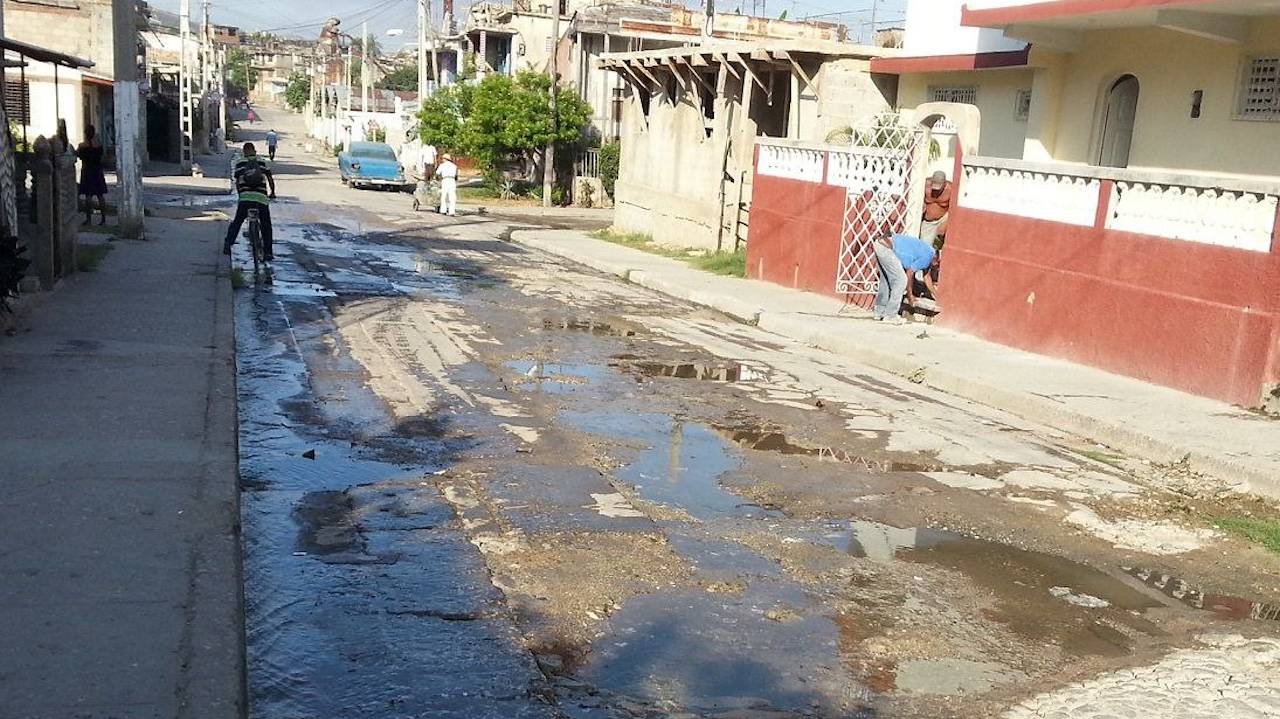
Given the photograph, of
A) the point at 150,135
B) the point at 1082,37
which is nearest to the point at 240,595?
→ the point at 1082,37

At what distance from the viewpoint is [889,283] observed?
48.5 feet

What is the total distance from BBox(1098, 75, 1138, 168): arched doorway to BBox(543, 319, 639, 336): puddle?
7.71 metres

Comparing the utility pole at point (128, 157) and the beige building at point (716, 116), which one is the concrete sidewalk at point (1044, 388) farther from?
the utility pole at point (128, 157)

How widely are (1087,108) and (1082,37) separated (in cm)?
100

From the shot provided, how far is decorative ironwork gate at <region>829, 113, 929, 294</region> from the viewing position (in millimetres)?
15359

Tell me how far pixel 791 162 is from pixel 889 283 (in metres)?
4.41

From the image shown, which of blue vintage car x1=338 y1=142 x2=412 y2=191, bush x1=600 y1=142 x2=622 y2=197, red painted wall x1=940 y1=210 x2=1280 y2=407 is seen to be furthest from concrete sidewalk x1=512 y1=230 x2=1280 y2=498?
blue vintage car x1=338 y1=142 x2=412 y2=191

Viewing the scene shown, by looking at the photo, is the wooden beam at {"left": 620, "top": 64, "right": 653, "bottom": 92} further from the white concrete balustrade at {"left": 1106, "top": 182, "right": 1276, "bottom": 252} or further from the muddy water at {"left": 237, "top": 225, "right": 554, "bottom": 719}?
the muddy water at {"left": 237, "top": 225, "right": 554, "bottom": 719}

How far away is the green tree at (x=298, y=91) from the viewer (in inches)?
5177

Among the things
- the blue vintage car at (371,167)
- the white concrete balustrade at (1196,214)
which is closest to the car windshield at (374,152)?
the blue vintage car at (371,167)

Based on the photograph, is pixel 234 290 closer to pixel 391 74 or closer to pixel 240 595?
pixel 240 595

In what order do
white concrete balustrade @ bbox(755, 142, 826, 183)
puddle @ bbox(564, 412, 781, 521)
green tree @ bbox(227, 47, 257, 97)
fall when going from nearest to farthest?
puddle @ bbox(564, 412, 781, 521)
white concrete balustrade @ bbox(755, 142, 826, 183)
green tree @ bbox(227, 47, 257, 97)

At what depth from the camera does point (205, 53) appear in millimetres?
66312

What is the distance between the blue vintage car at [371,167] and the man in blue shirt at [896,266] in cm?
3132
